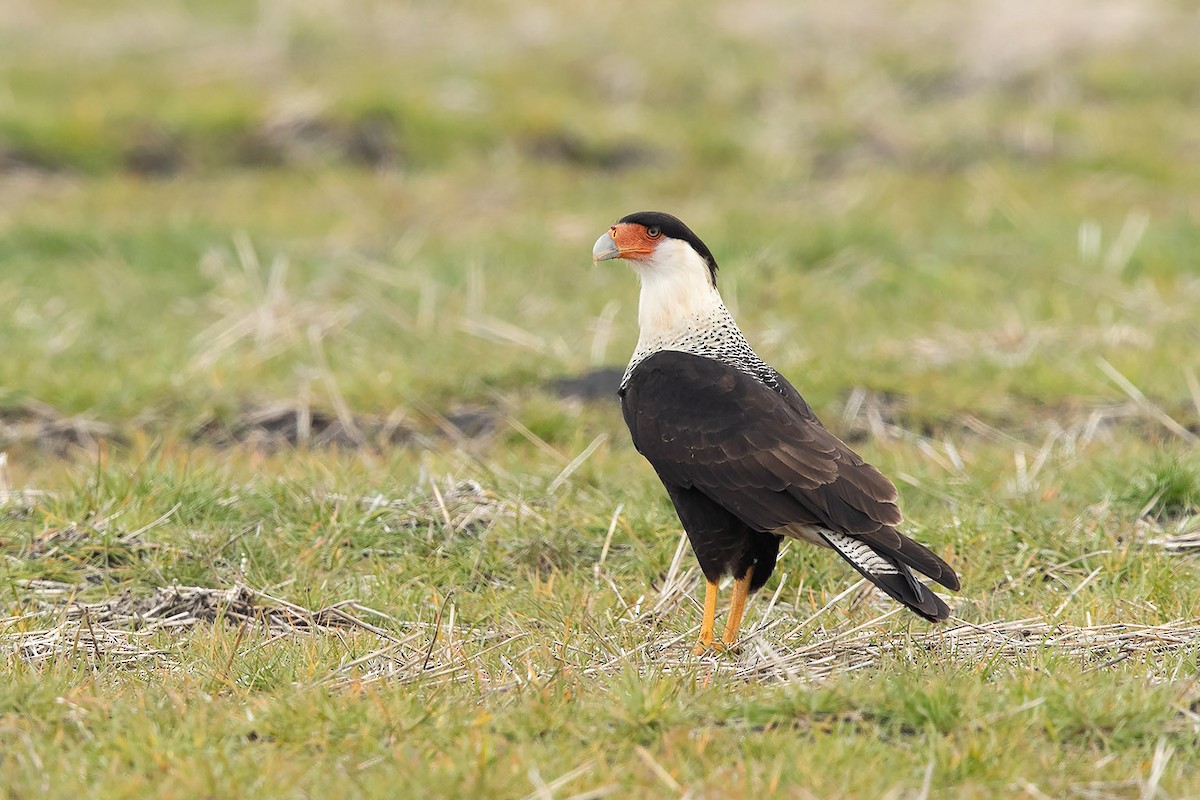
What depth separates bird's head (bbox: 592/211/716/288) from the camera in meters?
5.06

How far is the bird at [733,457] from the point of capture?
431 cm

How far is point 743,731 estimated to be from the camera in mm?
3688

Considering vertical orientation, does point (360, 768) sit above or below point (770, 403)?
below

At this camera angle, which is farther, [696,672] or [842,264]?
[842,264]

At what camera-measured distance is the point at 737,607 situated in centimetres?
465

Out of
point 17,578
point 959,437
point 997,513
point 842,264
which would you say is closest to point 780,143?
point 842,264

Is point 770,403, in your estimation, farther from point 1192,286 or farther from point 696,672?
point 1192,286

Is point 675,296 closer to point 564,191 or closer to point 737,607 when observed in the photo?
point 737,607

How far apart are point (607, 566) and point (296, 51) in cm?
962

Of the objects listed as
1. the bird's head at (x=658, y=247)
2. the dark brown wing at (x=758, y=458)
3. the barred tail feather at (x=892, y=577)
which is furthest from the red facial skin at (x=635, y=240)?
the barred tail feather at (x=892, y=577)

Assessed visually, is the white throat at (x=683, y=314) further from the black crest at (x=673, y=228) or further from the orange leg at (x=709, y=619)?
the orange leg at (x=709, y=619)

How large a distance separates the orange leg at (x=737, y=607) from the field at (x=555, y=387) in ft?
0.48

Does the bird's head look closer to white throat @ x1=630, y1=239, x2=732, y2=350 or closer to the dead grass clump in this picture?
white throat @ x1=630, y1=239, x2=732, y2=350

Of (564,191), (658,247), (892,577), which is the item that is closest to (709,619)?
(892,577)
